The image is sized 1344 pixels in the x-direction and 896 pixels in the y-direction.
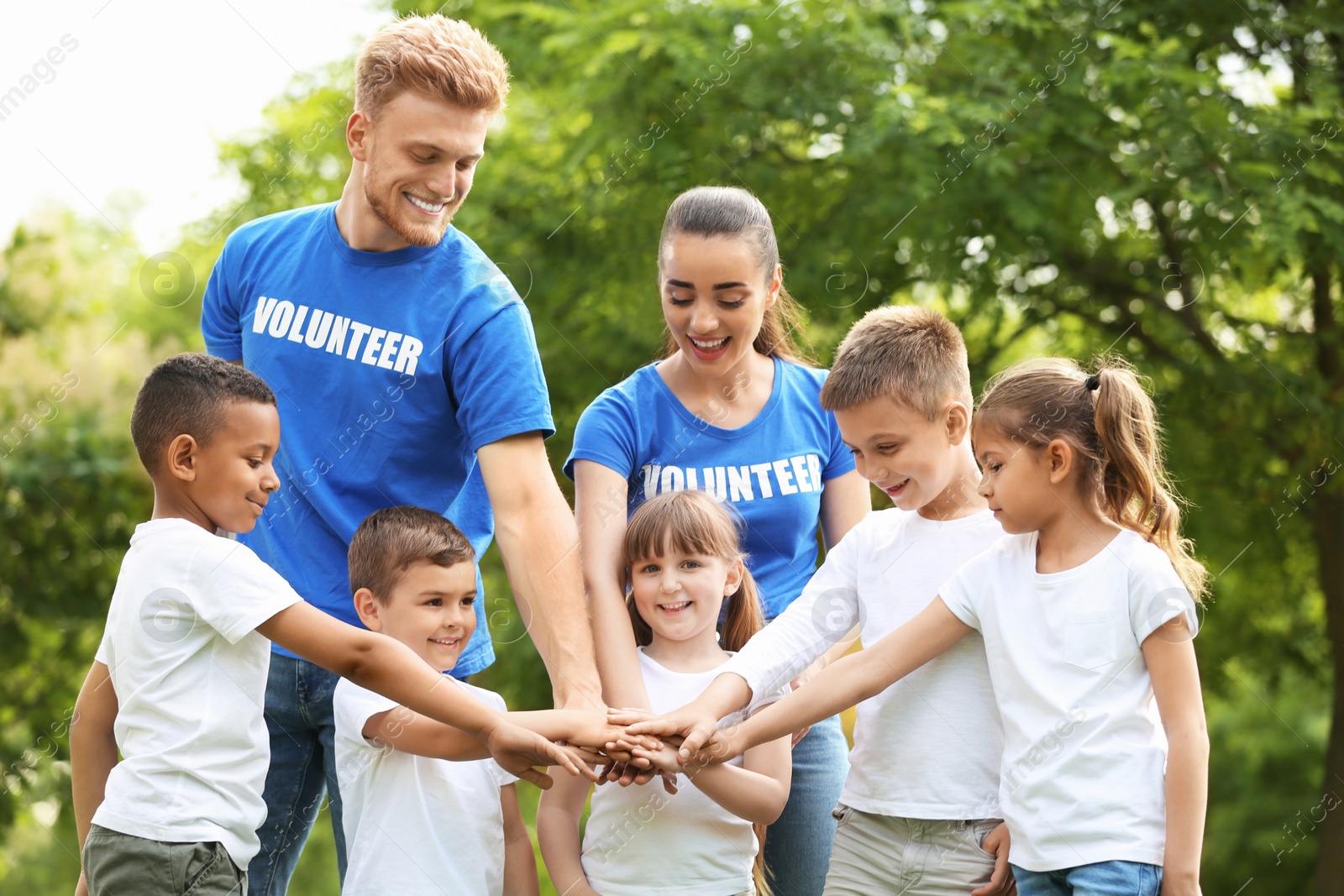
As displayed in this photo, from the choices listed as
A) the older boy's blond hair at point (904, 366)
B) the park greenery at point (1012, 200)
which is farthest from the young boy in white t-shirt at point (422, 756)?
the park greenery at point (1012, 200)

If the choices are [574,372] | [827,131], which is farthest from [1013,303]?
[574,372]

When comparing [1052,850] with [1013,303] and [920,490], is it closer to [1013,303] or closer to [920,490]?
[920,490]

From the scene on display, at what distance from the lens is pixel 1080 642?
2.38 meters

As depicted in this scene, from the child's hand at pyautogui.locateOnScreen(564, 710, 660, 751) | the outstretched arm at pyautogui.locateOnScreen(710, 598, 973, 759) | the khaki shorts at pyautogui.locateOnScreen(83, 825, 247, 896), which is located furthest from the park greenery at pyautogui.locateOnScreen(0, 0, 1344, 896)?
the khaki shorts at pyautogui.locateOnScreen(83, 825, 247, 896)

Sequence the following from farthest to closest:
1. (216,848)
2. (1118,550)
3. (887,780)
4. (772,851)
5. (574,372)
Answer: (574,372) < (772,851) < (887,780) < (1118,550) < (216,848)

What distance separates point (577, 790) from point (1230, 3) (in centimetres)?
→ 637

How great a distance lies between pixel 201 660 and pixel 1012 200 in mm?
5448

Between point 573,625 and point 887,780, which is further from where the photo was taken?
point 573,625

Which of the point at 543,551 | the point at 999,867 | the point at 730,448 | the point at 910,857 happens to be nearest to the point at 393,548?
the point at 543,551

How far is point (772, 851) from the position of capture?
3016 mm

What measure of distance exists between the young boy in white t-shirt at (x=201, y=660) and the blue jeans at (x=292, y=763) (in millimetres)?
364

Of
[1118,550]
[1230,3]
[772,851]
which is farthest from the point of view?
[1230,3]

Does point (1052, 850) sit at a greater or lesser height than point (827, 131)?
lesser

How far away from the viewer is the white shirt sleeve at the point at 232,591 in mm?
2258
